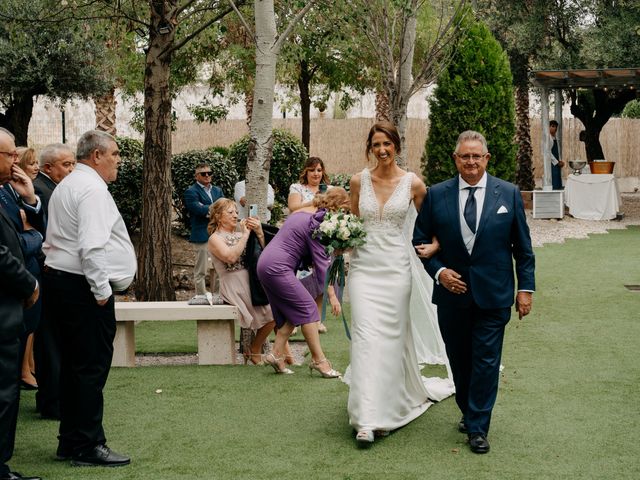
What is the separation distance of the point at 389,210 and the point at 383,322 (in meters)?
0.83

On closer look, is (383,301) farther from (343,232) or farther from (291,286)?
(291,286)

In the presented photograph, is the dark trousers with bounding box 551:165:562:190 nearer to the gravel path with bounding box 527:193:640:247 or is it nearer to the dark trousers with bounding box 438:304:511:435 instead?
the gravel path with bounding box 527:193:640:247

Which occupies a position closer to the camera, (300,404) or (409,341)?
(409,341)

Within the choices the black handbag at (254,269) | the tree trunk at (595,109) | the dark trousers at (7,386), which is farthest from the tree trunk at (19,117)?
the tree trunk at (595,109)

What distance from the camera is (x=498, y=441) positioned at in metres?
6.45

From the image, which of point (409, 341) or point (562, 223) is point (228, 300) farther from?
point (562, 223)

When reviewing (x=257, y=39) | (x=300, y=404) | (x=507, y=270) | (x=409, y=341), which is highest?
(x=257, y=39)

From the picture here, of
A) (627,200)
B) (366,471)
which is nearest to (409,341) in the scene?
(366,471)

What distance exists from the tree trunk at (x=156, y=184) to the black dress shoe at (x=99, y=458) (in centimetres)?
691

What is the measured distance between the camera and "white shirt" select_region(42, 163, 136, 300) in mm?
5719

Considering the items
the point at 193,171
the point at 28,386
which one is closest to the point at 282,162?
the point at 193,171

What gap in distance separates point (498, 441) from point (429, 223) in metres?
1.52

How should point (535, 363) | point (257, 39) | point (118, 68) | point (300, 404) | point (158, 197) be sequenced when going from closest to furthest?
point (300, 404) < point (535, 363) < point (257, 39) < point (158, 197) < point (118, 68)

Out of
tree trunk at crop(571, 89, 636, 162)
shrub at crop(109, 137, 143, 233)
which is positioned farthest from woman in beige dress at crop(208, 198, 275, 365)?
tree trunk at crop(571, 89, 636, 162)
